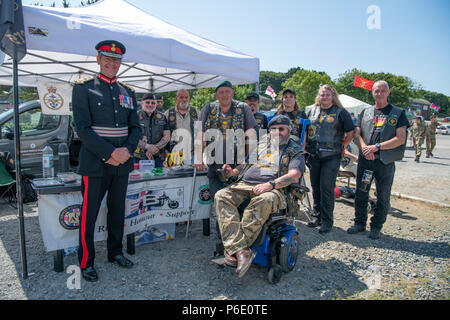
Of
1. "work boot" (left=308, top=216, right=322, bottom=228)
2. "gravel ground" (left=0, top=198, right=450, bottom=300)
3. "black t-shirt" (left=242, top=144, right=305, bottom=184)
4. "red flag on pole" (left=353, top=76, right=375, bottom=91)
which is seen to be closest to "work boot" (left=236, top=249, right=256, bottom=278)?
"gravel ground" (left=0, top=198, right=450, bottom=300)

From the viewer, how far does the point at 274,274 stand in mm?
2873

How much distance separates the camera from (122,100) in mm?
2920

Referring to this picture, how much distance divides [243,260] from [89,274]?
152 centimetres

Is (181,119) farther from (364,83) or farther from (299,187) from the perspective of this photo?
(364,83)

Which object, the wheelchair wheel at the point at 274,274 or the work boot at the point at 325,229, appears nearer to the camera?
the wheelchair wheel at the point at 274,274

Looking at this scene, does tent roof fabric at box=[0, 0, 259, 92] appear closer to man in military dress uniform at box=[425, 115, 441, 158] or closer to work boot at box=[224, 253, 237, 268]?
work boot at box=[224, 253, 237, 268]

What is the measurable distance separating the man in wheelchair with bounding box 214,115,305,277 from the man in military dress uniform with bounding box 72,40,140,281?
1.09 metres

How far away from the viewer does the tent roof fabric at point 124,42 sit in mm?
2881

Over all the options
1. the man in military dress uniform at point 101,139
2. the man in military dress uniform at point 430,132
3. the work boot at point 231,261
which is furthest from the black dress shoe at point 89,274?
the man in military dress uniform at point 430,132

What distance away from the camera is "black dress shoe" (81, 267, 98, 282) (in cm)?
282

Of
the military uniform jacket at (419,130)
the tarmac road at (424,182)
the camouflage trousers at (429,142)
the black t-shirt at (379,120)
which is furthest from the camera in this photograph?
the camouflage trousers at (429,142)

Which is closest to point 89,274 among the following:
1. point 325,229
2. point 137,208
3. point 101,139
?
point 137,208

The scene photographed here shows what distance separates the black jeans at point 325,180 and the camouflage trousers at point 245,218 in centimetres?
144

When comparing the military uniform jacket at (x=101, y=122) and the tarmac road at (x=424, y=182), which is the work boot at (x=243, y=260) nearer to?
the military uniform jacket at (x=101, y=122)
